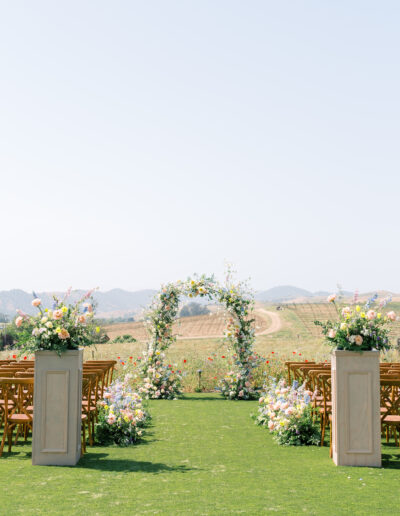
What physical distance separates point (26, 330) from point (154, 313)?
22.8ft

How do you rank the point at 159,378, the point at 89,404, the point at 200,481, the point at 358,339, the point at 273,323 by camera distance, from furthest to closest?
the point at 273,323 → the point at 159,378 → the point at 89,404 → the point at 358,339 → the point at 200,481

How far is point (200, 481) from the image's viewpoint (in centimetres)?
580

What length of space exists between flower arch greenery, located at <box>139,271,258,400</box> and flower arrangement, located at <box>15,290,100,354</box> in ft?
21.1

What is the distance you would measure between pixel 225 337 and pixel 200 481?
25.5 feet

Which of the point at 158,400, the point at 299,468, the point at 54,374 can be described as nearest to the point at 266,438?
the point at 299,468

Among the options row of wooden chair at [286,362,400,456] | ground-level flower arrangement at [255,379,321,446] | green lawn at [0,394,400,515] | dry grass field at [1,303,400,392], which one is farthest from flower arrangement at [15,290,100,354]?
dry grass field at [1,303,400,392]

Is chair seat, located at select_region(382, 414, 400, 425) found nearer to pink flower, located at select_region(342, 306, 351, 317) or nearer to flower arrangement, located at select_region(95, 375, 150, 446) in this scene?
pink flower, located at select_region(342, 306, 351, 317)

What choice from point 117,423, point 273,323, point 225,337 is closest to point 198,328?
point 273,323

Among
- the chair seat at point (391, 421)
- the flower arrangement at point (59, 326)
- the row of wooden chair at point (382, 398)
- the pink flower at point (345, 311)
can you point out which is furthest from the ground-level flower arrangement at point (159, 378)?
the pink flower at point (345, 311)

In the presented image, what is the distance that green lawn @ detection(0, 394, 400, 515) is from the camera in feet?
16.1

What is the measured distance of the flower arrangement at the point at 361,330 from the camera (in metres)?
6.59

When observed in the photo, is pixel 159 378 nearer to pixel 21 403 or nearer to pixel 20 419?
pixel 21 403

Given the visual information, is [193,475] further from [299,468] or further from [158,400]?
[158,400]

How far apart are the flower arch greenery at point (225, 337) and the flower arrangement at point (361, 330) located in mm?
6408
